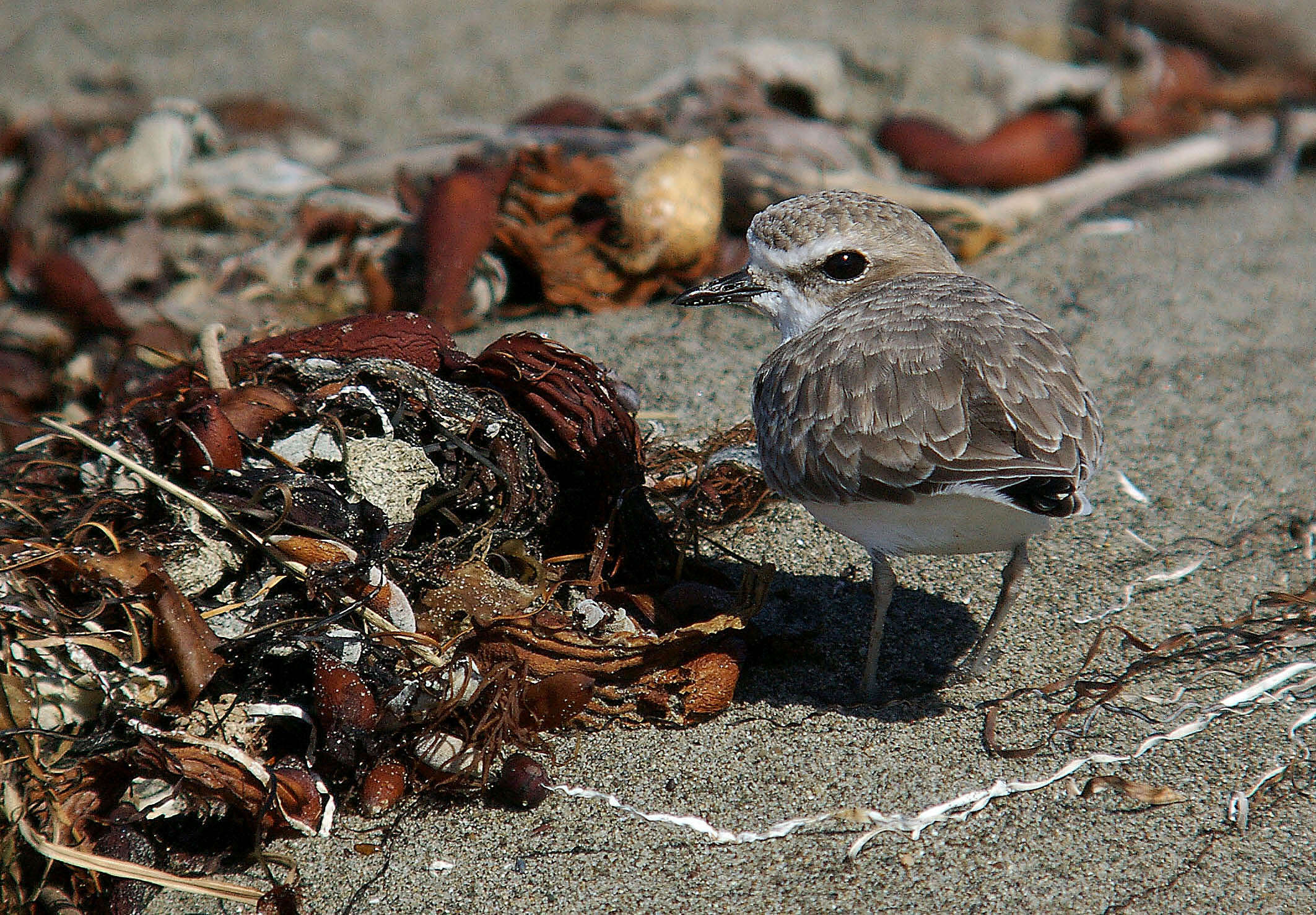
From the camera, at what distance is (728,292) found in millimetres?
3850

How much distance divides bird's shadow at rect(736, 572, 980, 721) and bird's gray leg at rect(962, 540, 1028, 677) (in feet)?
0.27

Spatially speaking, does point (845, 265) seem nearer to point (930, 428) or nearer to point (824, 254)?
point (824, 254)

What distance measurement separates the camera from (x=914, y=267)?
3.78m

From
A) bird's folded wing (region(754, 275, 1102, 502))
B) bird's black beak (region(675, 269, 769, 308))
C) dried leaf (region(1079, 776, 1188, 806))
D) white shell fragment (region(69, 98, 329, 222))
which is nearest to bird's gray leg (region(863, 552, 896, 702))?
bird's folded wing (region(754, 275, 1102, 502))

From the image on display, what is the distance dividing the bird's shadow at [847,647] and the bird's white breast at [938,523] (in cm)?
35

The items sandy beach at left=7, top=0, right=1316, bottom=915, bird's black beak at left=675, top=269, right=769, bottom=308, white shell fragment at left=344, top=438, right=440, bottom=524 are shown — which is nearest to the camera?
sandy beach at left=7, top=0, right=1316, bottom=915

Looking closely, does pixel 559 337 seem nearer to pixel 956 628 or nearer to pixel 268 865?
pixel 956 628

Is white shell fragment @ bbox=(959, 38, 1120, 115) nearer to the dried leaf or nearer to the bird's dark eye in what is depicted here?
the bird's dark eye

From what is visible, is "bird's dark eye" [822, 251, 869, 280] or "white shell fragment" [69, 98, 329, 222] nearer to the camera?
"bird's dark eye" [822, 251, 869, 280]

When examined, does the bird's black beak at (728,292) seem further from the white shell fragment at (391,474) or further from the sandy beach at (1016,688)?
the white shell fragment at (391,474)

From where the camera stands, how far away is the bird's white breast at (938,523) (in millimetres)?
2932

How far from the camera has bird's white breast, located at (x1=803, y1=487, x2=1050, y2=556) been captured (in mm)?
2932

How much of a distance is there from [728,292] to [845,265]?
0.38 m

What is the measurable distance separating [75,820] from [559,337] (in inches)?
102
